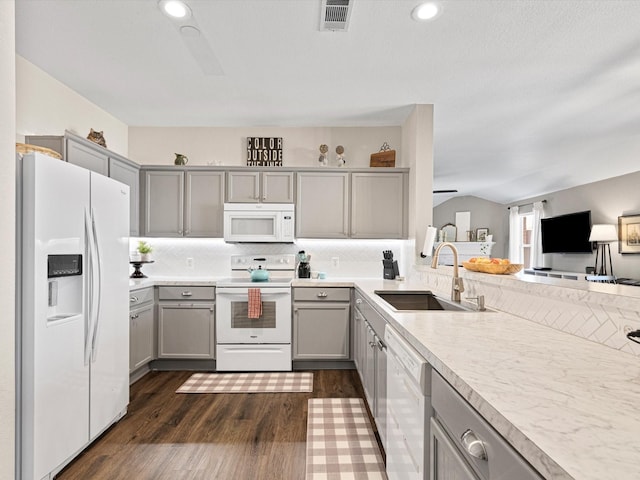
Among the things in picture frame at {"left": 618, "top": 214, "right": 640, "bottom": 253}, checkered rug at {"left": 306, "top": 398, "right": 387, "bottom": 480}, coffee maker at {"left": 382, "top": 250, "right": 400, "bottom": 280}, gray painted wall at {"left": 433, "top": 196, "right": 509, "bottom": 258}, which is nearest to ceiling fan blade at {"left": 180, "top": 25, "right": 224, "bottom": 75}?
coffee maker at {"left": 382, "top": 250, "right": 400, "bottom": 280}

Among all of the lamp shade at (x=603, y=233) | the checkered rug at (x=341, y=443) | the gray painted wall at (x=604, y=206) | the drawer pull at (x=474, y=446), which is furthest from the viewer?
the lamp shade at (x=603, y=233)

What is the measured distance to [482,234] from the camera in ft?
33.0

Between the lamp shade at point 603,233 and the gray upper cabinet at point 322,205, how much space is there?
481 cm

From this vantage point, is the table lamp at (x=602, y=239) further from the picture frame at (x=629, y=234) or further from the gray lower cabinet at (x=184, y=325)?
the gray lower cabinet at (x=184, y=325)

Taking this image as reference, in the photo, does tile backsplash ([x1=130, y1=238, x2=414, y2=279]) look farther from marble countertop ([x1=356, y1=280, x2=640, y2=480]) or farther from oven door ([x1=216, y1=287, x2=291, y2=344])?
marble countertop ([x1=356, y1=280, x2=640, y2=480])

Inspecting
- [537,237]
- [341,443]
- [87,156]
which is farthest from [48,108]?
[537,237]

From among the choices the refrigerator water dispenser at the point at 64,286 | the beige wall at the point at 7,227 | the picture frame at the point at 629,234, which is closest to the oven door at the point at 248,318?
the refrigerator water dispenser at the point at 64,286

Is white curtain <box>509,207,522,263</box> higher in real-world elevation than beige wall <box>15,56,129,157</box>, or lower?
lower

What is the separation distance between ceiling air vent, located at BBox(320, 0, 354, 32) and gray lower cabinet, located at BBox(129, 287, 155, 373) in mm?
2583

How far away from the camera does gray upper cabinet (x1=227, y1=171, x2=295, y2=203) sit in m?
3.84

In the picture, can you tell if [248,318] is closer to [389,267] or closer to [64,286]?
A: [389,267]

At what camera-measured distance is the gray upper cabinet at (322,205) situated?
152 inches

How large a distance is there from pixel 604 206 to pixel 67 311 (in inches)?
304

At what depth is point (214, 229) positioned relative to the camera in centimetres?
384
